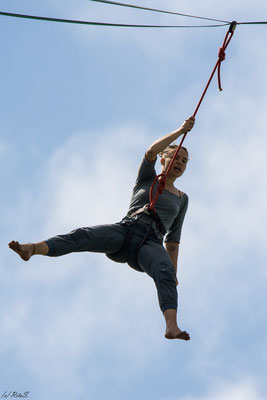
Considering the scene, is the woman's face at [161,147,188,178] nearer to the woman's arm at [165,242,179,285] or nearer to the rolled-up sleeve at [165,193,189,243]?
the rolled-up sleeve at [165,193,189,243]

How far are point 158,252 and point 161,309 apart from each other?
590 millimetres

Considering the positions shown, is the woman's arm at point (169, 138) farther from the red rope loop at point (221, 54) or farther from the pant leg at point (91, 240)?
the pant leg at point (91, 240)

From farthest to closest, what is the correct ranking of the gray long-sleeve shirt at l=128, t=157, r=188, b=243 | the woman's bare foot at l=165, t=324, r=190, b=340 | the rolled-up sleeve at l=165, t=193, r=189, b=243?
the rolled-up sleeve at l=165, t=193, r=189, b=243, the gray long-sleeve shirt at l=128, t=157, r=188, b=243, the woman's bare foot at l=165, t=324, r=190, b=340

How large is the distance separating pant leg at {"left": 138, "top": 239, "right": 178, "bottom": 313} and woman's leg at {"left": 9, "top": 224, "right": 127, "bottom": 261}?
10.1 inches

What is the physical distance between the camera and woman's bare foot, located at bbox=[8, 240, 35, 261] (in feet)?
21.3

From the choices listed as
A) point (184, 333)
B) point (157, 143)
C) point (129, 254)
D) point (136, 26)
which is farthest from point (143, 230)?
point (136, 26)

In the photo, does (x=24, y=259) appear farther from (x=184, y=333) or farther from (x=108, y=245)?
(x=184, y=333)

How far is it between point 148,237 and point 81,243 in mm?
673

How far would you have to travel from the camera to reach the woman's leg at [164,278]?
21.0 ft

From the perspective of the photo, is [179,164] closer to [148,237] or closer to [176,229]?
[176,229]

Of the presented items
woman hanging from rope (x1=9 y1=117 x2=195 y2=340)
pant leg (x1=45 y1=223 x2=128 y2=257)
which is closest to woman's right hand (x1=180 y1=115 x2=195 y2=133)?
woman hanging from rope (x1=9 y1=117 x2=195 y2=340)

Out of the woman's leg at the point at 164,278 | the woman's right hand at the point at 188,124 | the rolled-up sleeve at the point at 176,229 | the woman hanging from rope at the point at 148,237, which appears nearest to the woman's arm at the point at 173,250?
the rolled-up sleeve at the point at 176,229

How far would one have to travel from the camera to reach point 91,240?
693cm

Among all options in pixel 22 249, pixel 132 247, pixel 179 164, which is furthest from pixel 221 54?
pixel 22 249
